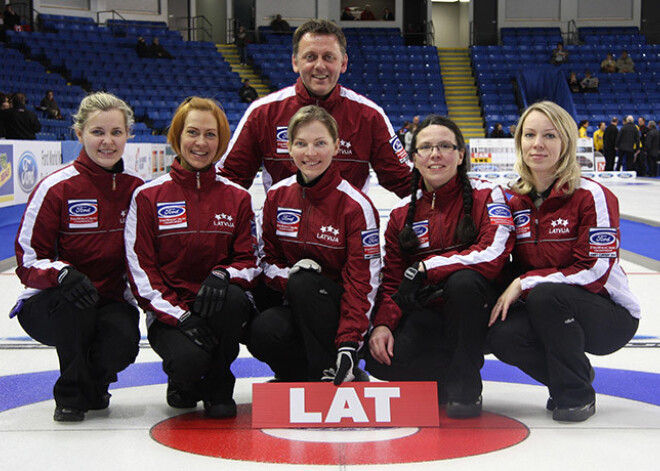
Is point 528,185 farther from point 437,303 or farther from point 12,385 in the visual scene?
point 12,385

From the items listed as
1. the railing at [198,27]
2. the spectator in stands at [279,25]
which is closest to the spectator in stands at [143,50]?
the railing at [198,27]

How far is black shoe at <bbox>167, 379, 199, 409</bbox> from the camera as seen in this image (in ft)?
8.75

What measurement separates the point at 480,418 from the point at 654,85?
22590 millimetres

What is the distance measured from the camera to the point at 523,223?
2.67 meters

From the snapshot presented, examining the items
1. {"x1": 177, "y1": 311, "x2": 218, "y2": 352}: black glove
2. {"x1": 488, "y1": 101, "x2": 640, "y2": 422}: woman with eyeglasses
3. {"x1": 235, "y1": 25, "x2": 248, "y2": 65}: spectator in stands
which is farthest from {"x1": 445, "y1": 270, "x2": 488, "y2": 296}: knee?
{"x1": 235, "y1": 25, "x2": 248, "y2": 65}: spectator in stands

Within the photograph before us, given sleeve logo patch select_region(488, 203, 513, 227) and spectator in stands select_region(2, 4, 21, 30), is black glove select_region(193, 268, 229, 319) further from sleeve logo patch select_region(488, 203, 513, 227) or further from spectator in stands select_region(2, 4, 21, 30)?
spectator in stands select_region(2, 4, 21, 30)

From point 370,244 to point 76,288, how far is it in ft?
3.22

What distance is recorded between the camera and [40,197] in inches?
103

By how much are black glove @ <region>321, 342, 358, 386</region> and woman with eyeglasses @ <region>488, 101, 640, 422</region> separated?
481 mm

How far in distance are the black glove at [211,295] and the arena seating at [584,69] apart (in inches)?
755

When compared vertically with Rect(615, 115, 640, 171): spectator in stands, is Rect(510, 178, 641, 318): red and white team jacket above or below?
below

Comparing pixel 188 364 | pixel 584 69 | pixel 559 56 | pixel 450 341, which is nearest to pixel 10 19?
pixel 559 56

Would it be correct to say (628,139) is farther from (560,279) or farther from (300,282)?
(300,282)

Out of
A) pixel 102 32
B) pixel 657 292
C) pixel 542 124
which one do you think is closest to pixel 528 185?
pixel 542 124
